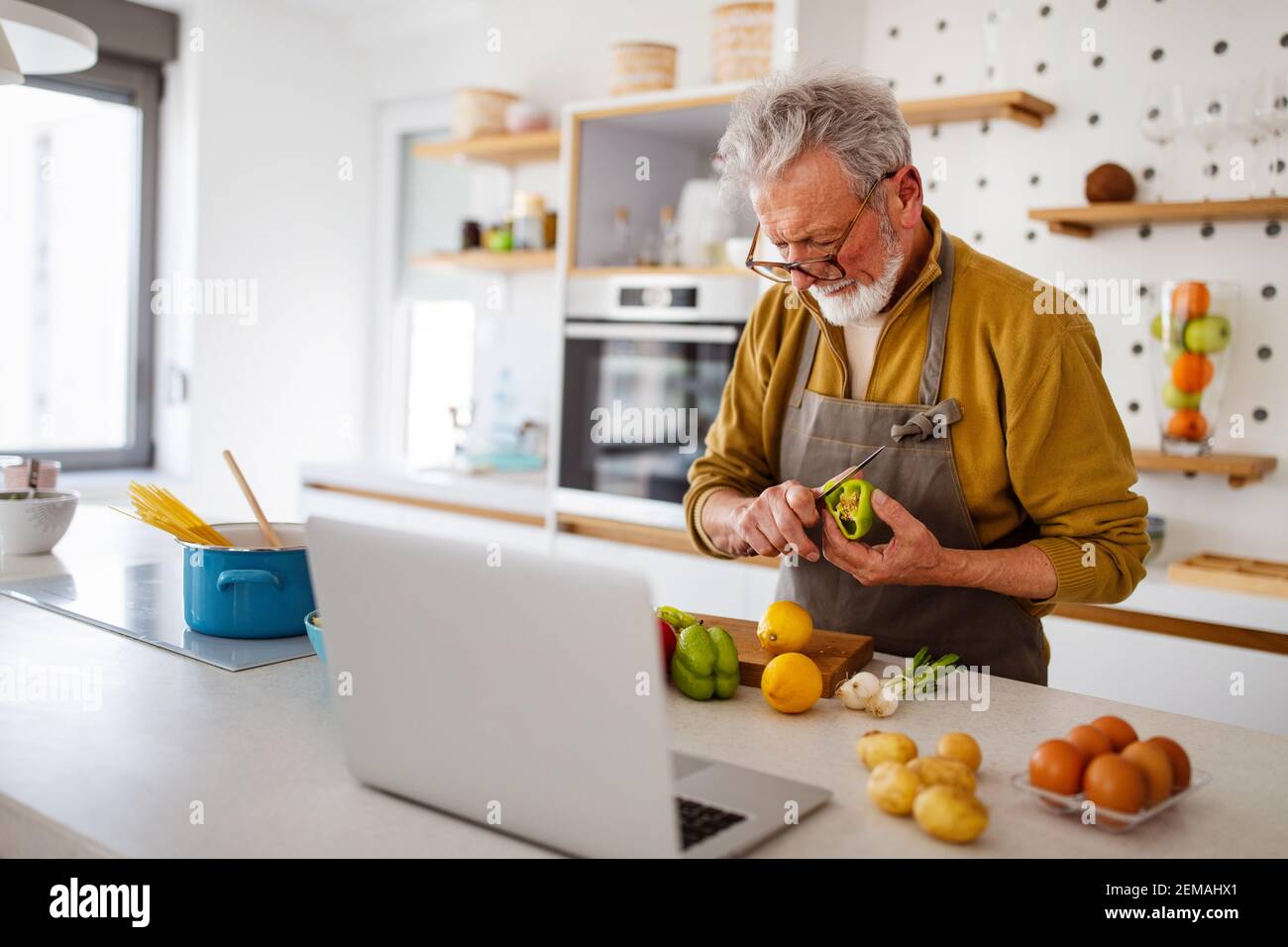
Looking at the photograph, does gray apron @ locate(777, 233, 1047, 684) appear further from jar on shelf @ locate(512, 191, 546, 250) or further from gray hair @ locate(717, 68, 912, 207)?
jar on shelf @ locate(512, 191, 546, 250)

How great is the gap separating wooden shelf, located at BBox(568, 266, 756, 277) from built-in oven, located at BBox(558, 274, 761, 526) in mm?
17

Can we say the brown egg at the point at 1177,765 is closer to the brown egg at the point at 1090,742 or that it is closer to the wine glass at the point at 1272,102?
the brown egg at the point at 1090,742

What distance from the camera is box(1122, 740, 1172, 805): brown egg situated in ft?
3.35

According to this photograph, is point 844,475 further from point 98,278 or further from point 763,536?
point 98,278

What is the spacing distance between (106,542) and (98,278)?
261 cm

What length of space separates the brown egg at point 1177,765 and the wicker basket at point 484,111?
3466 mm

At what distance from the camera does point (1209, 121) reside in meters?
2.58

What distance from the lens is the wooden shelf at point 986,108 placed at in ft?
9.12

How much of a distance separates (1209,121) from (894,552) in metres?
1.70

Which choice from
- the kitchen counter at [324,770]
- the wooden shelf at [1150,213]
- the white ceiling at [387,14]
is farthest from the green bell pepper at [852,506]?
the white ceiling at [387,14]

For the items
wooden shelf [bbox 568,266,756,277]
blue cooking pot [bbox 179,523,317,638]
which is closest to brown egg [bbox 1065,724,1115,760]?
blue cooking pot [bbox 179,523,317,638]

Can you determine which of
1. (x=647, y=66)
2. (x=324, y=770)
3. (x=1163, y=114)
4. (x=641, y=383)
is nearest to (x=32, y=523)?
(x=324, y=770)

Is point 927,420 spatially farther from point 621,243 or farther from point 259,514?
point 621,243

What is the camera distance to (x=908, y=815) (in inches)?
40.7
